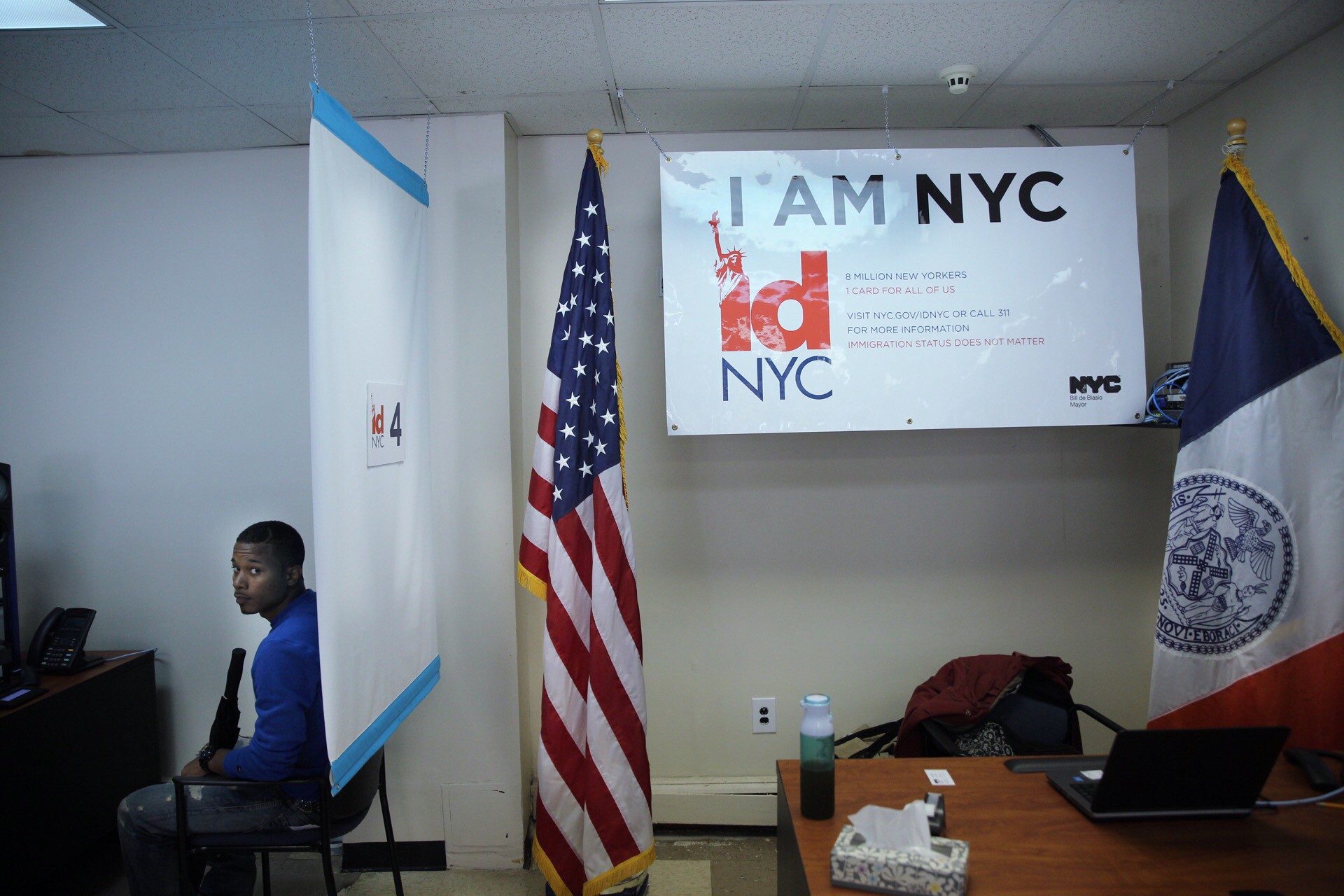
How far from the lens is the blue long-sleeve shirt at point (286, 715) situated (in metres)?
1.79

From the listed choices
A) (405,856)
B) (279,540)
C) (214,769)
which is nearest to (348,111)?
(279,540)

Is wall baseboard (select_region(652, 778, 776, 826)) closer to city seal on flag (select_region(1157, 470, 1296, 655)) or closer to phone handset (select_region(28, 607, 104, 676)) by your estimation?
city seal on flag (select_region(1157, 470, 1296, 655))

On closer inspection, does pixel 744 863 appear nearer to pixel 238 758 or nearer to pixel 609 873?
pixel 609 873

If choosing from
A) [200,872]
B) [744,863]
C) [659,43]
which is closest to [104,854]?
[200,872]

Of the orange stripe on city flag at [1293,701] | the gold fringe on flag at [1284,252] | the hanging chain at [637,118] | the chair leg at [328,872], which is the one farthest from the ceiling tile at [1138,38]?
the chair leg at [328,872]

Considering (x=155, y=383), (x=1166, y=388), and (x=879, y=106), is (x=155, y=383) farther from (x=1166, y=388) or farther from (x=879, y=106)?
(x=1166, y=388)

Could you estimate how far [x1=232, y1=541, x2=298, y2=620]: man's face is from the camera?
1.97m

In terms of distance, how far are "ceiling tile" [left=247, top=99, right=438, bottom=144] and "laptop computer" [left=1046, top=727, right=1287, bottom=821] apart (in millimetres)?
2511

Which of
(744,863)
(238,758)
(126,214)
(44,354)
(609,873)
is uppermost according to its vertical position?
(126,214)

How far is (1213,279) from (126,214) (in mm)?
3479

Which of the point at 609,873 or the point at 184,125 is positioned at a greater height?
the point at 184,125

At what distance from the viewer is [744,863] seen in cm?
249

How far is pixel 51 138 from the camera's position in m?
2.46

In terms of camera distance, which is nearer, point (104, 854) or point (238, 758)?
point (238, 758)
